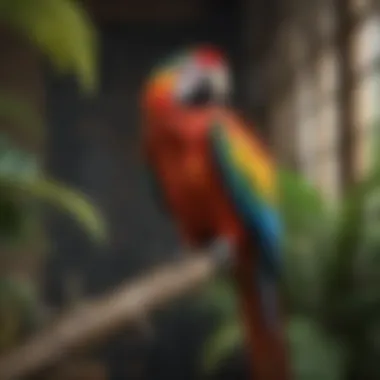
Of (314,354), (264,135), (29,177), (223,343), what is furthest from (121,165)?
(29,177)

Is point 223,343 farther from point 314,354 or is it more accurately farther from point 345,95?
point 345,95

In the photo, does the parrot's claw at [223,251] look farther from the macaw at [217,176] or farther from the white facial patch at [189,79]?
the white facial patch at [189,79]

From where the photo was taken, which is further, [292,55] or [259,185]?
[292,55]

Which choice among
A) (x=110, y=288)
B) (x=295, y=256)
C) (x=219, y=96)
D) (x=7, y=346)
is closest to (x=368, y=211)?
(x=295, y=256)

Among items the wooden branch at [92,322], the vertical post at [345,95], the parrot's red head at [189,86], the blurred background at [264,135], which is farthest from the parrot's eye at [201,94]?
the vertical post at [345,95]

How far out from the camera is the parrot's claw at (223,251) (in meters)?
1.19

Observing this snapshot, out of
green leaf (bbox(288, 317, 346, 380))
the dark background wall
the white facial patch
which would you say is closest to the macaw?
the white facial patch

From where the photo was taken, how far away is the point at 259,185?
1220 millimetres

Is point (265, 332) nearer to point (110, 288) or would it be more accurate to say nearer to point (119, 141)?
point (110, 288)

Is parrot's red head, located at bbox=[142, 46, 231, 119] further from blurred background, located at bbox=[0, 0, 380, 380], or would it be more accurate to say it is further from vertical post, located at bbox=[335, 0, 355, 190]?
vertical post, located at bbox=[335, 0, 355, 190]

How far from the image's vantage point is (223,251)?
1221 millimetres

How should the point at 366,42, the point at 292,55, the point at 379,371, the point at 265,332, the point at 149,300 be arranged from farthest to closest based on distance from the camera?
the point at 292,55 → the point at 366,42 → the point at 379,371 → the point at 265,332 → the point at 149,300

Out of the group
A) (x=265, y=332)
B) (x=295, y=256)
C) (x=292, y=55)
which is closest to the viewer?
(x=265, y=332)

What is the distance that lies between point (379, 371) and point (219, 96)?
416mm
